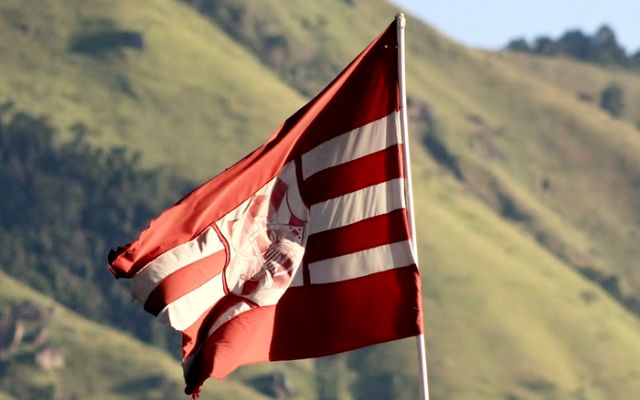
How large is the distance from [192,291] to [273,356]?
1128mm

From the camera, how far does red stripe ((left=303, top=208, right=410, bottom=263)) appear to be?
70.0ft

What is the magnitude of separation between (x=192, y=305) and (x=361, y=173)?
2241mm

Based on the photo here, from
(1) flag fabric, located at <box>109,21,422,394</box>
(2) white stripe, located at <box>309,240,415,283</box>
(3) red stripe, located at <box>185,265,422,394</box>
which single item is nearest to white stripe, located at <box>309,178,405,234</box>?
(1) flag fabric, located at <box>109,21,422,394</box>

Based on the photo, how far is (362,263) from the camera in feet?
70.7

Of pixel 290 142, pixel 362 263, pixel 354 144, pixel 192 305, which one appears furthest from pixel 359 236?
pixel 192 305

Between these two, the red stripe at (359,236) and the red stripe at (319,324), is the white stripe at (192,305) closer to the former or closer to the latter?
the red stripe at (319,324)

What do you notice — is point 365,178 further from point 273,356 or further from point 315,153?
point 273,356

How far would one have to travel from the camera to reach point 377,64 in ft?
71.1

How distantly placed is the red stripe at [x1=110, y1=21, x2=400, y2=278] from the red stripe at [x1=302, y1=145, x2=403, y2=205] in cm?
39

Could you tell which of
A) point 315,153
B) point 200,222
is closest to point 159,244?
point 200,222

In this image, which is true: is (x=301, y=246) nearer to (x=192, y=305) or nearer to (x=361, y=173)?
(x=361, y=173)

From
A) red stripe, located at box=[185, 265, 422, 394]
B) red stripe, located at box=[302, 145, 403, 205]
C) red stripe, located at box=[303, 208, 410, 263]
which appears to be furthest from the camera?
red stripe, located at box=[302, 145, 403, 205]

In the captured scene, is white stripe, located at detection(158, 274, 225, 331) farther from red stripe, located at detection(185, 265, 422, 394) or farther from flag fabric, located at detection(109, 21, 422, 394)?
red stripe, located at detection(185, 265, 422, 394)

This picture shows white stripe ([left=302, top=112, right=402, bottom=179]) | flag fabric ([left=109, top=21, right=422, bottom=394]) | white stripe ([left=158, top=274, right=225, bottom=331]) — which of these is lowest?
white stripe ([left=158, top=274, right=225, bottom=331])
